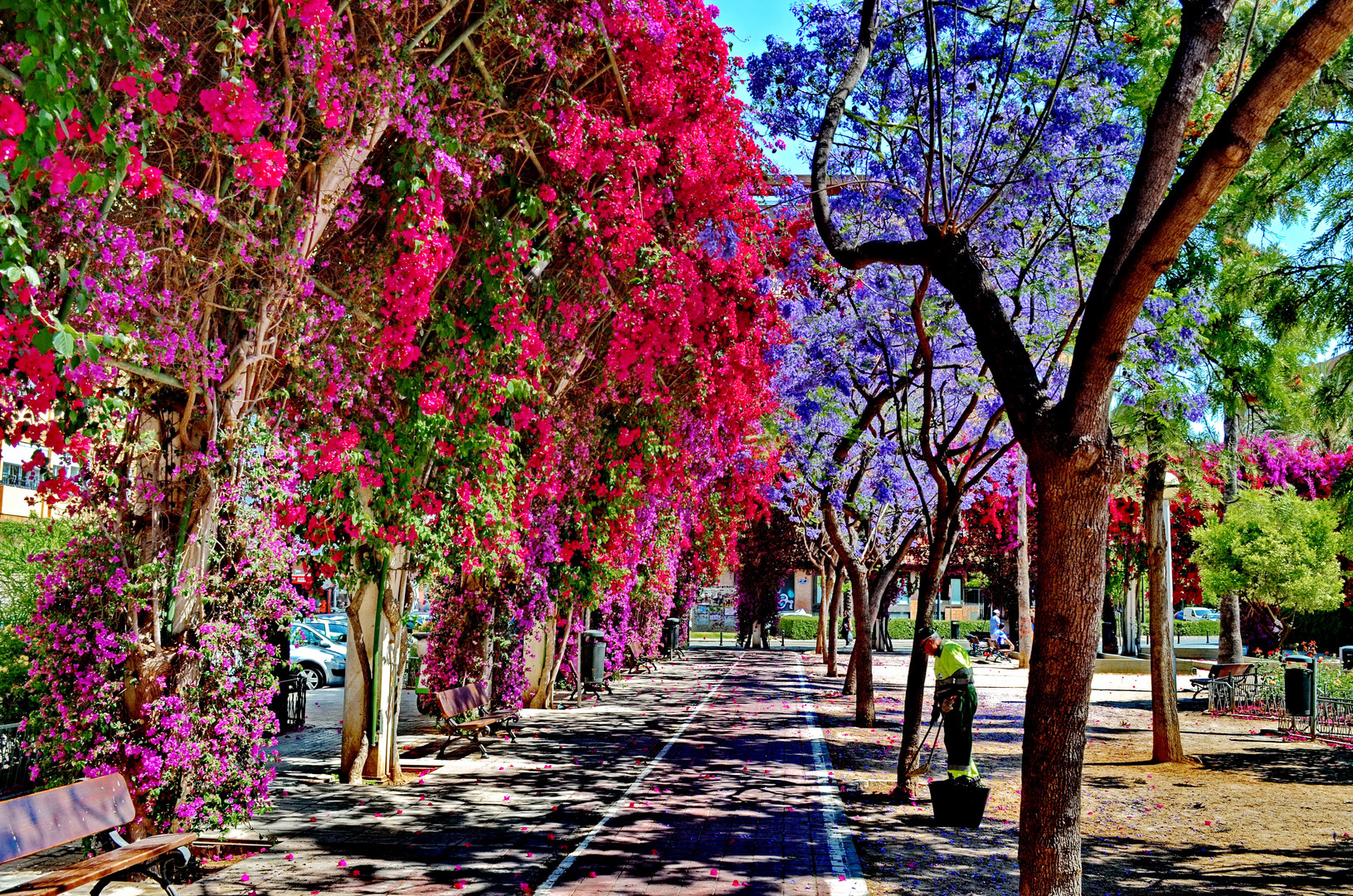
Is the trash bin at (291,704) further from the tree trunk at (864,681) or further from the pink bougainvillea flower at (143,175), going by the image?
the pink bougainvillea flower at (143,175)

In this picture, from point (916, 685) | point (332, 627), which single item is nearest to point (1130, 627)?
point (332, 627)

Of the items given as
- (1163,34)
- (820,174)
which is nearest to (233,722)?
(820,174)

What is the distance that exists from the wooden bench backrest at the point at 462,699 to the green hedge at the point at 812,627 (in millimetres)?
40270

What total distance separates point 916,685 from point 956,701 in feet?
4.29

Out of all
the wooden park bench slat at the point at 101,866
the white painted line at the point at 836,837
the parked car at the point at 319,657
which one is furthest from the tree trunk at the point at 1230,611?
the wooden park bench slat at the point at 101,866

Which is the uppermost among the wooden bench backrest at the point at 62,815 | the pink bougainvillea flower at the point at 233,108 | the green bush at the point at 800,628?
the pink bougainvillea flower at the point at 233,108

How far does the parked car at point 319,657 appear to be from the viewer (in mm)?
23906

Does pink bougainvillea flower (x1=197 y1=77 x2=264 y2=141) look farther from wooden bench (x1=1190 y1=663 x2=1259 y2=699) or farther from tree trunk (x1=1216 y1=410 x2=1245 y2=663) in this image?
tree trunk (x1=1216 y1=410 x2=1245 y2=663)

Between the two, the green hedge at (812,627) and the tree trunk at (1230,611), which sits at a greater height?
the tree trunk at (1230,611)

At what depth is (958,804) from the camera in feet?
30.8

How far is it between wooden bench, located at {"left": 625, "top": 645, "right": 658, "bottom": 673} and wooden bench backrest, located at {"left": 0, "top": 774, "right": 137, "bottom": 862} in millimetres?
21455

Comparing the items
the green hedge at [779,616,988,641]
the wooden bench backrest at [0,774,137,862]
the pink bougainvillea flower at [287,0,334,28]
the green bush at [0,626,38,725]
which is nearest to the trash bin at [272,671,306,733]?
the green bush at [0,626,38,725]

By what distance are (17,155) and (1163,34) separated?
1033 cm

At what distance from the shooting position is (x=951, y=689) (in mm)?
10289
